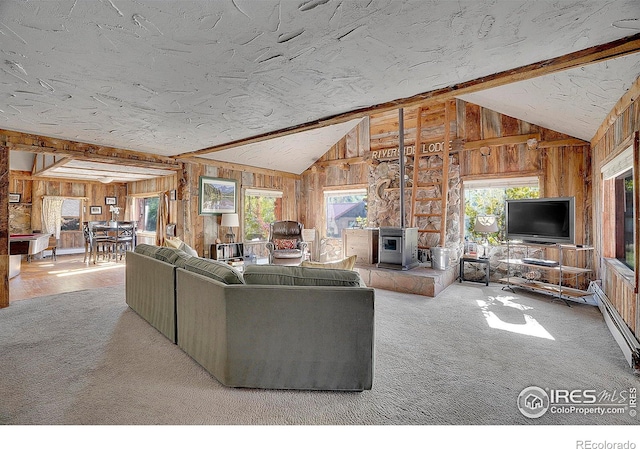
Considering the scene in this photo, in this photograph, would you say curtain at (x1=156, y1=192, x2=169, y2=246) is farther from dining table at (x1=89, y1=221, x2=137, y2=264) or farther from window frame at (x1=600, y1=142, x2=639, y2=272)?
window frame at (x1=600, y1=142, x2=639, y2=272)

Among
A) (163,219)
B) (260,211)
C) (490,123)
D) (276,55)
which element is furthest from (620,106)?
(163,219)

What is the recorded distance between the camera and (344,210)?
24.5ft

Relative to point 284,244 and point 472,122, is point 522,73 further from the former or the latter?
point 284,244

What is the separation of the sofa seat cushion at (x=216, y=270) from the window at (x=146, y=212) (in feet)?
24.1

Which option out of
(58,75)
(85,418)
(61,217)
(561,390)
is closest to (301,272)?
(85,418)

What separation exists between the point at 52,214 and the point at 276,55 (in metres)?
9.81

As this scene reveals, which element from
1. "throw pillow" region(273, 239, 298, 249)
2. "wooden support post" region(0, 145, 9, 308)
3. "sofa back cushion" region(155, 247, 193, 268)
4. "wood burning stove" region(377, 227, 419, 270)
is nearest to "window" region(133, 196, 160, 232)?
"throw pillow" region(273, 239, 298, 249)

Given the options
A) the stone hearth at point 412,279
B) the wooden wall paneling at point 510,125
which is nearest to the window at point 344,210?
the stone hearth at point 412,279

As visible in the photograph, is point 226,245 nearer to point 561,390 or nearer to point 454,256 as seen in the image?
point 454,256

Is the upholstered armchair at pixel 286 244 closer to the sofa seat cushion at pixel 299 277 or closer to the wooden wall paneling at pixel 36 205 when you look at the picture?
the sofa seat cushion at pixel 299 277

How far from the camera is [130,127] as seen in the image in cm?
387

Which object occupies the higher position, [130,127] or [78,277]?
[130,127]

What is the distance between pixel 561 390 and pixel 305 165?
21.6ft
